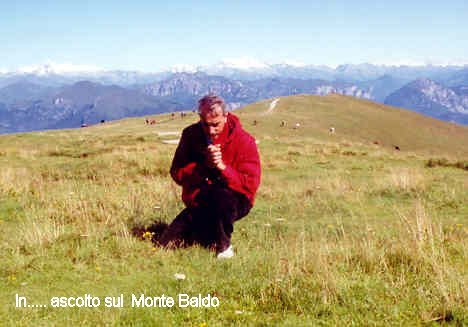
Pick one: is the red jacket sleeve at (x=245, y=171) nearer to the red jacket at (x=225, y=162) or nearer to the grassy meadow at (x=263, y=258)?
the red jacket at (x=225, y=162)

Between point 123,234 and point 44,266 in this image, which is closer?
point 44,266

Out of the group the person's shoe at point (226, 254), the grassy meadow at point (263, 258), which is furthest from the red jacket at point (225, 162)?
the grassy meadow at point (263, 258)

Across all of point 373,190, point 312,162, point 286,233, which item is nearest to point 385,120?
point 312,162

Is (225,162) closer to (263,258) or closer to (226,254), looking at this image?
(226,254)

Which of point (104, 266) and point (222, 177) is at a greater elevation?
point (222, 177)

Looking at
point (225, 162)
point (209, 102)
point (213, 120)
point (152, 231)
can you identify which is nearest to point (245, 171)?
point (225, 162)

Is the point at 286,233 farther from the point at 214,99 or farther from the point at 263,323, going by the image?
the point at 263,323

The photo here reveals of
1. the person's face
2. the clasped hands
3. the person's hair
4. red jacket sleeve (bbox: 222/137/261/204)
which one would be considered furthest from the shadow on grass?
the person's hair

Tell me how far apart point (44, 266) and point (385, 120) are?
8671 cm

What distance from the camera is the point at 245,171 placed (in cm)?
670

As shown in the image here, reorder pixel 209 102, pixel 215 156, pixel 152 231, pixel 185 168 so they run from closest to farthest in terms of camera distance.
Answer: pixel 215 156, pixel 209 102, pixel 185 168, pixel 152 231

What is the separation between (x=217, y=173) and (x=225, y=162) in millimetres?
214

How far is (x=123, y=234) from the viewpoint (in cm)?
735

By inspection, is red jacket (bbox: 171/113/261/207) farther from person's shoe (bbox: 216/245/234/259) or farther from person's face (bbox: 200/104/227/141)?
person's shoe (bbox: 216/245/234/259)
